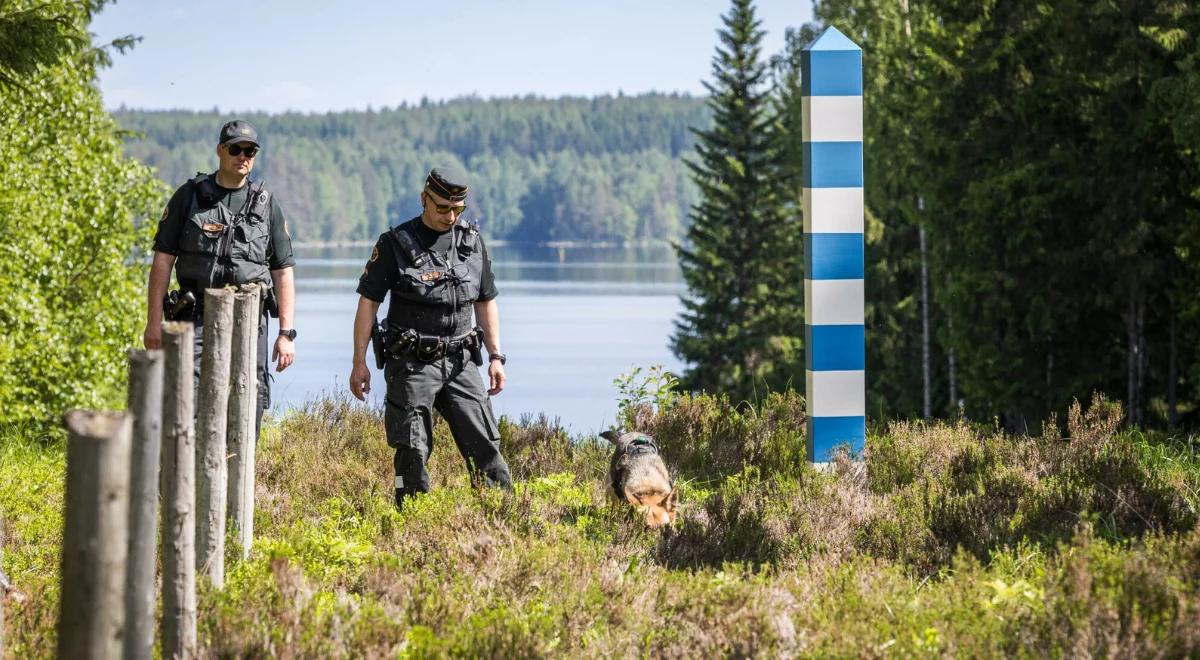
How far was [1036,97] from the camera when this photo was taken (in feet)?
84.8

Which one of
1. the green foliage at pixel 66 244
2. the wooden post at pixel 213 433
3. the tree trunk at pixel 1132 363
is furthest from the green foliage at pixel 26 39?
the tree trunk at pixel 1132 363

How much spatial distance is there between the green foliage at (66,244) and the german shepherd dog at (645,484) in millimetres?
16211

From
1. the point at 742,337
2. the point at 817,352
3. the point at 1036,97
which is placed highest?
the point at 1036,97

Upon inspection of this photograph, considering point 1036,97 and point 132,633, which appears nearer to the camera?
point 132,633

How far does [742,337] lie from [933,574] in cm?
4095

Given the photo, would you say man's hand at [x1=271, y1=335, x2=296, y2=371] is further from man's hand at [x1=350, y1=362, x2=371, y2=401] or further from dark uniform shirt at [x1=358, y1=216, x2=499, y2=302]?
dark uniform shirt at [x1=358, y1=216, x2=499, y2=302]

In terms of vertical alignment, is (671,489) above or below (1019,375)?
above

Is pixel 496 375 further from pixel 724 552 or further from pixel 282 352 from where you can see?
pixel 724 552

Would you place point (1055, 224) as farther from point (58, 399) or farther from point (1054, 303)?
point (58, 399)

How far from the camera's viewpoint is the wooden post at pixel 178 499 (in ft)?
13.2

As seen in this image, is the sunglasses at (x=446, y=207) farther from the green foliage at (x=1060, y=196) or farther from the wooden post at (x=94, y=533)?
the green foliage at (x=1060, y=196)

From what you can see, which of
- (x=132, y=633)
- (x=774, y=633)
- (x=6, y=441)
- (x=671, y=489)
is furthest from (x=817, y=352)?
(x=6, y=441)

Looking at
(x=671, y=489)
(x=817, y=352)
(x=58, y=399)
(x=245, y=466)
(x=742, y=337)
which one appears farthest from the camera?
(x=742, y=337)

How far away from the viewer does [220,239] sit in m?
6.43
